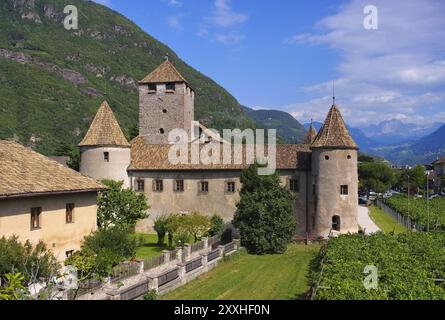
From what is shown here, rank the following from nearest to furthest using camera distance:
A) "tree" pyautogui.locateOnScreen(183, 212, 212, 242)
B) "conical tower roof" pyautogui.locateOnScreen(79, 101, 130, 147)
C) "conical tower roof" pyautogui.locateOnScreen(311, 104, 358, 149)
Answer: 1. "tree" pyautogui.locateOnScreen(183, 212, 212, 242)
2. "conical tower roof" pyautogui.locateOnScreen(311, 104, 358, 149)
3. "conical tower roof" pyautogui.locateOnScreen(79, 101, 130, 147)

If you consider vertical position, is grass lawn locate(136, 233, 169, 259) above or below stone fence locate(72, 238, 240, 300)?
Answer: below

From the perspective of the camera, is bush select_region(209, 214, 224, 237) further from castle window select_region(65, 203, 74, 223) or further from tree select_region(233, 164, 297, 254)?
castle window select_region(65, 203, 74, 223)

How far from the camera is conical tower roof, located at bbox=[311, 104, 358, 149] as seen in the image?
1422 inches

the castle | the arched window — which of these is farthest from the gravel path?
the castle

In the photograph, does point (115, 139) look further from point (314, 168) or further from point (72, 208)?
point (314, 168)

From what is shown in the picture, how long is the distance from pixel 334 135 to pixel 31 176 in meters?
23.6

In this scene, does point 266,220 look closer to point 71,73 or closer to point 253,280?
point 253,280

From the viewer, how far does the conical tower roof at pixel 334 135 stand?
119 feet

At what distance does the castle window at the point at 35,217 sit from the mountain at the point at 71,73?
44.3 metres

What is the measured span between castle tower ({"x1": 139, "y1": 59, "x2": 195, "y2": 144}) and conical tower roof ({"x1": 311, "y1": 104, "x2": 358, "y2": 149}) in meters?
18.1

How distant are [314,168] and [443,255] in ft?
44.5

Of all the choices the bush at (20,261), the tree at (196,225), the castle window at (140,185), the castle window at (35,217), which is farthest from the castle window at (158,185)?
the bush at (20,261)

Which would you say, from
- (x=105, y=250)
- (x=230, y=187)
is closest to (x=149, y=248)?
(x=230, y=187)
